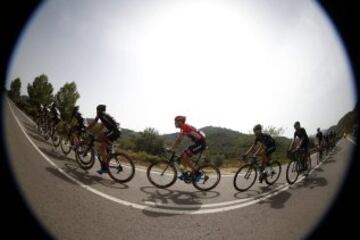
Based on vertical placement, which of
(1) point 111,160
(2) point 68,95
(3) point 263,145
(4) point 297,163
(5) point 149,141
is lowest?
(5) point 149,141

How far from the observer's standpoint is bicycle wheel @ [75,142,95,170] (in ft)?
20.9

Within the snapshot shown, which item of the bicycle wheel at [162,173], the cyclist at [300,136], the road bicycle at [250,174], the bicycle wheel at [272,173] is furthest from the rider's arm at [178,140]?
the cyclist at [300,136]

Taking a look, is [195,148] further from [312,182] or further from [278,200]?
[312,182]

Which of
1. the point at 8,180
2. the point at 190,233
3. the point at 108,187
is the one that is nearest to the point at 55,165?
the point at 8,180

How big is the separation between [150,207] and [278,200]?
362 centimetres

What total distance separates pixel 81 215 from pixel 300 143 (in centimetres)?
839

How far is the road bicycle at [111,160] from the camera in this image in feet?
18.9

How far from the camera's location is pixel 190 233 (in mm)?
3365

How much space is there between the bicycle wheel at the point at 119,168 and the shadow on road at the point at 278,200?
12.1 ft

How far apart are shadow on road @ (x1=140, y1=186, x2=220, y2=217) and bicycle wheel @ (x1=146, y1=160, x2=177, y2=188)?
0.85 ft

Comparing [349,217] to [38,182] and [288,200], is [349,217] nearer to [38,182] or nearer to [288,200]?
[288,200]

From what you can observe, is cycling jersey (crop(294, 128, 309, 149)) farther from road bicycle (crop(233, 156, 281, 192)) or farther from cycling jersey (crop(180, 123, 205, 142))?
cycling jersey (crop(180, 123, 205, 142))

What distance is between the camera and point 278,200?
5.49 m

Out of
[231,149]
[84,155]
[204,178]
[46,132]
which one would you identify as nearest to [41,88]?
[46,132]
